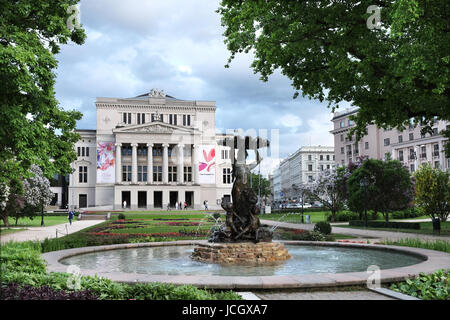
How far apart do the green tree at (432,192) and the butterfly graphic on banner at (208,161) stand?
57.4m

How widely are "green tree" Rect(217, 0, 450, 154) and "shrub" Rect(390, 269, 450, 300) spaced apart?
7.90 m

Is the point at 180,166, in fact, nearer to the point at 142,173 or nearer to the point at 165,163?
the point at 165,163

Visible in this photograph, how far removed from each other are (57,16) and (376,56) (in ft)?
44.2

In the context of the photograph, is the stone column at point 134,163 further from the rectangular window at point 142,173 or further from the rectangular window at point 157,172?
the rectangular window at point 157,172

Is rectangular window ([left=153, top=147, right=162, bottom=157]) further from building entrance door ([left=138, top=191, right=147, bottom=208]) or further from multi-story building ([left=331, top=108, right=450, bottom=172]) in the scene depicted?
multi-story building ([left=331, top=108, right=450, bottom=172])

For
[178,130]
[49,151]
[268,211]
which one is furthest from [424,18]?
[178,130]

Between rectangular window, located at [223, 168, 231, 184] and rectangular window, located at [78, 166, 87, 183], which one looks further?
rectangular window, located at [223, 168, 231, 184]

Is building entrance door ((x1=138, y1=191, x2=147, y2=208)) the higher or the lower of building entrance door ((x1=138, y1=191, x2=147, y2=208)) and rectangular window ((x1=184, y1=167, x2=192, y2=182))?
the lower

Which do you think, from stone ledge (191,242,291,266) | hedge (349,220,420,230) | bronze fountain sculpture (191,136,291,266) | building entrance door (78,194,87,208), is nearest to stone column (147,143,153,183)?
building entrance door (78,194,87,208)

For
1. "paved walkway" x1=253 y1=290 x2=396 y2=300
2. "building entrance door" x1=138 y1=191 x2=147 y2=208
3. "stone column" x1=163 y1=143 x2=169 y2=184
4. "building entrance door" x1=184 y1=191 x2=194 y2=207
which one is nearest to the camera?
"paved walkway" x1=253 y1=290 x2=396 y2=300

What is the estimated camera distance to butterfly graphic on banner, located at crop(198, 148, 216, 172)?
8262cm

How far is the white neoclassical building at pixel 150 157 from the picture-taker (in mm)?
81375

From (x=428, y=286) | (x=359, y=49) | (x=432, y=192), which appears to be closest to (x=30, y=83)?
(x=359, y=49)

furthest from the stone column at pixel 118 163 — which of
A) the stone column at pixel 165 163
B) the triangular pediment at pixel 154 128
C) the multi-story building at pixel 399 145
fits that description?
the multi-story building at pixel 399 145
